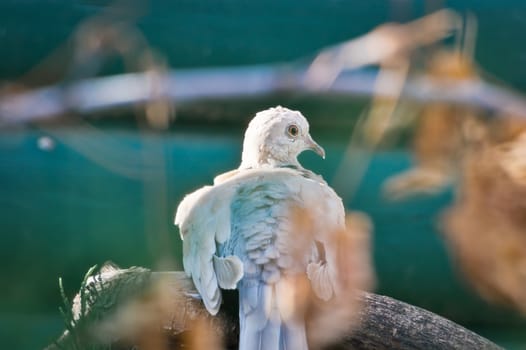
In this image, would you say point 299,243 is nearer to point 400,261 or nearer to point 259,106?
point 259,106

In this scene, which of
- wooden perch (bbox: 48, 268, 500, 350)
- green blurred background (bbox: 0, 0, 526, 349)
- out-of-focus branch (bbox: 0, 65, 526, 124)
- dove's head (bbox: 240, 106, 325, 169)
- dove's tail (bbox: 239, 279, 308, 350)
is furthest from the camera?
green blurred background (bbox: 0, 0, 526, 349)

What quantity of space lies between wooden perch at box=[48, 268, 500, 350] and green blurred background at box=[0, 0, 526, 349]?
0.58m

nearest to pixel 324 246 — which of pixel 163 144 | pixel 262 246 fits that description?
pixel 262 246

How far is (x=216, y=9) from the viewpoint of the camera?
2135 mm

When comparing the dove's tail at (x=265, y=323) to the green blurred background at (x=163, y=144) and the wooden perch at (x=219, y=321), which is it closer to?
the wooden perch at (x=219, y=321)

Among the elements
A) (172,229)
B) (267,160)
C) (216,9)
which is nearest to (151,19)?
(216,9)

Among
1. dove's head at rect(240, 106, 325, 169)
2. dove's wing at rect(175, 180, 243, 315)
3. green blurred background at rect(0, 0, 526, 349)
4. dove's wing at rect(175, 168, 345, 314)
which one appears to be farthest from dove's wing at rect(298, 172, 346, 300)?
green blurred background at rect(0, 0, 526, 349)

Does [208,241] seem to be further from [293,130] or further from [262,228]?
[293,130]

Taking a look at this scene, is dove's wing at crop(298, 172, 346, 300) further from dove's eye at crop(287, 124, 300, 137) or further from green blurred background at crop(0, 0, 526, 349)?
green blurred background at crop(0, 0, 526, 349)

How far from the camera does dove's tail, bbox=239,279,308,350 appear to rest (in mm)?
1291

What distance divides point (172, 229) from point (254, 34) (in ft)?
1.61

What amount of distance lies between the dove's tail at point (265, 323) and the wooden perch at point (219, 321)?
0.31 ft

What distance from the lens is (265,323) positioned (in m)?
1.32

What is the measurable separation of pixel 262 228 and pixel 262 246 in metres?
0.03
